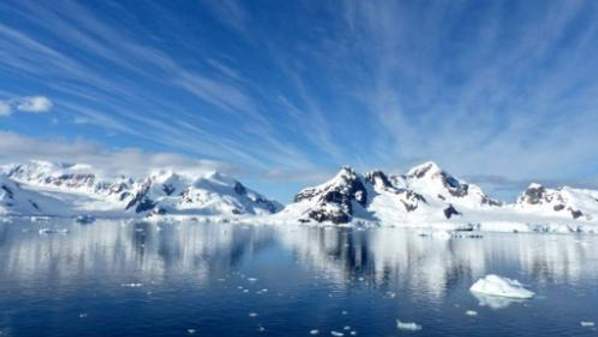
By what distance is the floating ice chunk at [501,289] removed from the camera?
76.4 m

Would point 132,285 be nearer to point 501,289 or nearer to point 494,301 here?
point 494,301

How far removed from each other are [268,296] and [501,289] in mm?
32919

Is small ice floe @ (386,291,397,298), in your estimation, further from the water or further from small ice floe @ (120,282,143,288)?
small ice floe @ (120,282,143,288)

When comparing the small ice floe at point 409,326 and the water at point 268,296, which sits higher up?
the water at point 268,296

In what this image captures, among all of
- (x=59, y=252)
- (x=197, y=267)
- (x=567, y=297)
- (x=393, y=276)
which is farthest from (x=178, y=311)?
(x=59, y=252)

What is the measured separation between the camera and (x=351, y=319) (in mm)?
61469

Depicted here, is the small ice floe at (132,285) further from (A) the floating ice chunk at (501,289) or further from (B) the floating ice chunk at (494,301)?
(A) the floating ice chunk at (501,289)

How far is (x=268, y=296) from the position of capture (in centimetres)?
7412

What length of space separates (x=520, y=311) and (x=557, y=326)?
751cm

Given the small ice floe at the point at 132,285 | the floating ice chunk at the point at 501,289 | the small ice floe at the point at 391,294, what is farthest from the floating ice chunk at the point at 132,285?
the floating ice chunk at the point at 501,289

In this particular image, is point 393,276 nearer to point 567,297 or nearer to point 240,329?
point 567,297

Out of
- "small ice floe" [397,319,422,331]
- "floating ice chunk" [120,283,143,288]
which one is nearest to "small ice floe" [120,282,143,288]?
"floating ice chunk" [120,283,143,288]

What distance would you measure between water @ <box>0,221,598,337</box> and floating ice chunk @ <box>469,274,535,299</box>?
2.48 m

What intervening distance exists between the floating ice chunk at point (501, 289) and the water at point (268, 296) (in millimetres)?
2479
